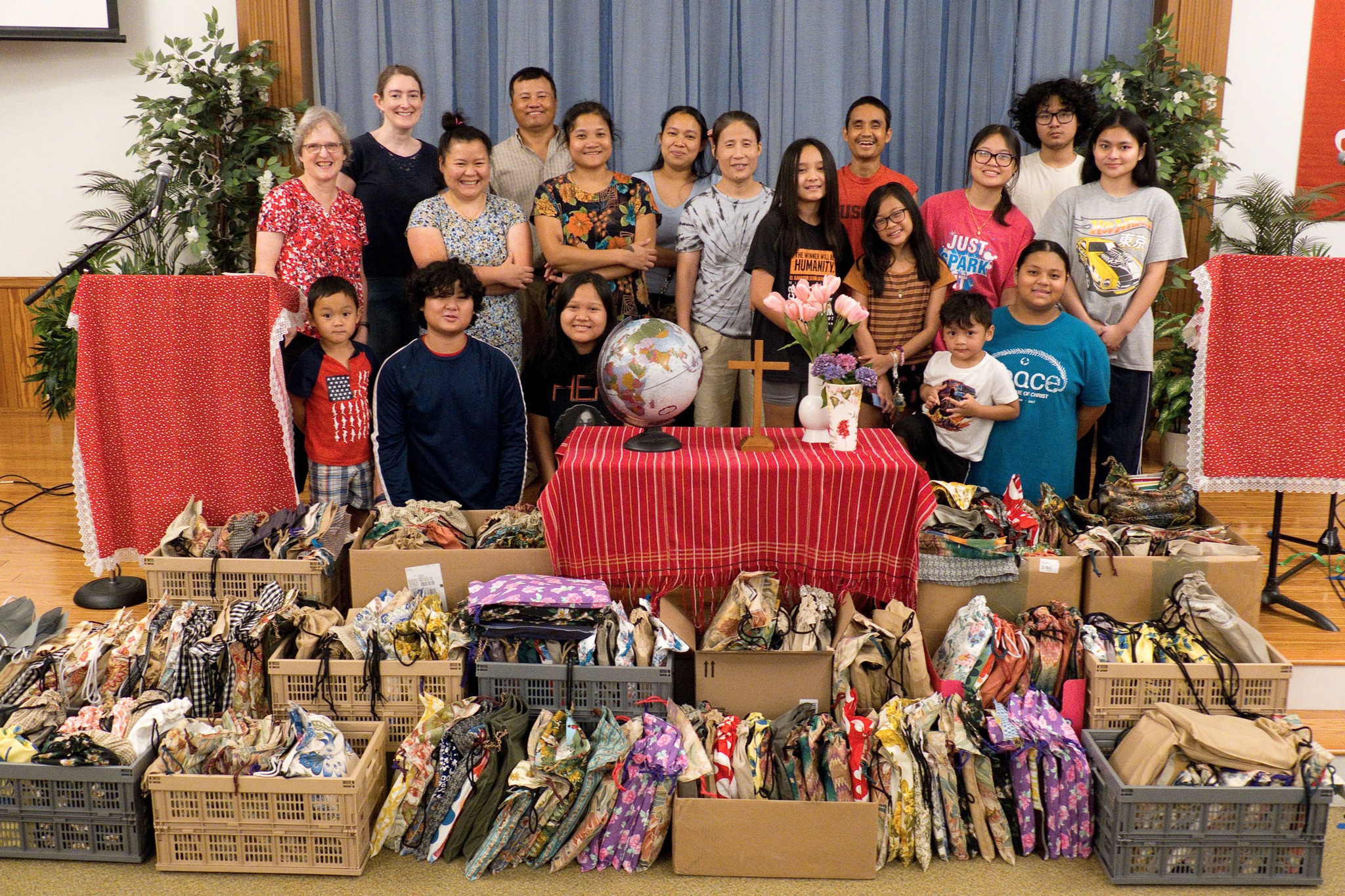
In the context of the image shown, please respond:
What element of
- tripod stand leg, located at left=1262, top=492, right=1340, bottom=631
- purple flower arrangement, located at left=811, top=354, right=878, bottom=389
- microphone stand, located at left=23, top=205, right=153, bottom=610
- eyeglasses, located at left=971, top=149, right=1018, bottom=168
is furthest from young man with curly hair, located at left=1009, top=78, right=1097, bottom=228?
microphone stand, located at left=23, top=205, right=153, bottom=610

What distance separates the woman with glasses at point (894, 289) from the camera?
363 centimetres

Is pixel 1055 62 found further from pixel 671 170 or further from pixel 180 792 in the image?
pixel 180 792

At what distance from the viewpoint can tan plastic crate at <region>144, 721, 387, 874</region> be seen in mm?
2402

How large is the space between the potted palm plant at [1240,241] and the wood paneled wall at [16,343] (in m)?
5.33

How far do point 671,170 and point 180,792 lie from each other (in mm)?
2579

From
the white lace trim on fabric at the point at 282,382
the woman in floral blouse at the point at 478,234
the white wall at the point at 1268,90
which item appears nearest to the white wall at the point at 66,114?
the woman in floral blouse at the point at 478,234

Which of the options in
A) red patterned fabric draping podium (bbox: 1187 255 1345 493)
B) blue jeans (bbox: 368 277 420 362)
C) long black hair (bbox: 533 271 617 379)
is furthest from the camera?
blue jeans (bbox: 368 277 420 362)

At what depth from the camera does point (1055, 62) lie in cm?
518

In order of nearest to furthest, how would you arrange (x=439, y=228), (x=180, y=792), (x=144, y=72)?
(x=180, y=792) < (x=439, y=228) < (x=144, y=72)

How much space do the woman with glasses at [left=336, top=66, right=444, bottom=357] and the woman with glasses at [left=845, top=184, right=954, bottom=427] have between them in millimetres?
1562

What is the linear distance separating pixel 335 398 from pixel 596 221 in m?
1.04

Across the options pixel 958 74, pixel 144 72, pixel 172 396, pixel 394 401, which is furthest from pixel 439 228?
pixel 958 74

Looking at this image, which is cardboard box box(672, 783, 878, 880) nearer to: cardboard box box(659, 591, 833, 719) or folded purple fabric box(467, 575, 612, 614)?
cardboard box box(659, 591, 833, 719)

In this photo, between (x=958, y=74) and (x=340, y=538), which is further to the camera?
(x=958, y=74)
